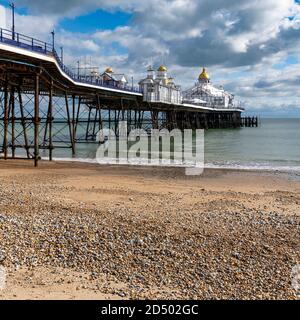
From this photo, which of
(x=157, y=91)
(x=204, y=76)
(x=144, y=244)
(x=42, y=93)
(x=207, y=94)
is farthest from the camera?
(x=204, y=76)

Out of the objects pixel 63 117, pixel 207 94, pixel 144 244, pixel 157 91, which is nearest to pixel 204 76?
pixel 207 94

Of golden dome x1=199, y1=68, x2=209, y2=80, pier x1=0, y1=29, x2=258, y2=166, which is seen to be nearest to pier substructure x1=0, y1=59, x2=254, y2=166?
pier x1=0, y1=29, x2=258, y2=166

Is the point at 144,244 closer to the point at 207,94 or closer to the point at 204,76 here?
the point at 207,94

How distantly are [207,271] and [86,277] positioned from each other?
169 centimetres

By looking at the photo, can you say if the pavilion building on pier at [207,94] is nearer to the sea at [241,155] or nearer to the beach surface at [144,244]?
the sea at [241,155]

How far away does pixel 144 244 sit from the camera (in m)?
6.75

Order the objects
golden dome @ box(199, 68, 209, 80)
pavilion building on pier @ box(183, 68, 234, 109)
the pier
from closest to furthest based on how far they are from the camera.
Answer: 1. the pier
2. pavilion building on pier @ box(183, 68, 234, 109)
3. golden dome @ box(199, 68, 209, 80)

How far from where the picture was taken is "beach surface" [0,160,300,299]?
17.6 ft

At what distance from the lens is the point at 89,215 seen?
8578mm

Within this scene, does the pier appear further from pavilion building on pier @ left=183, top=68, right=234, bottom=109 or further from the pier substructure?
pavilion building on pier @ left=183, top=68, right=234, bottom=109

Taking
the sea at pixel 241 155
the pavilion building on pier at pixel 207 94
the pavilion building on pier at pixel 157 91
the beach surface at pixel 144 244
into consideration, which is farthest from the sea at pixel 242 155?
the pavilion building on pier at pixel 207 94

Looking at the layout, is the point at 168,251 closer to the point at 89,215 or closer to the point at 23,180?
the point at 89,215

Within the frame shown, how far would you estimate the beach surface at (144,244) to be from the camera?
211 inches
